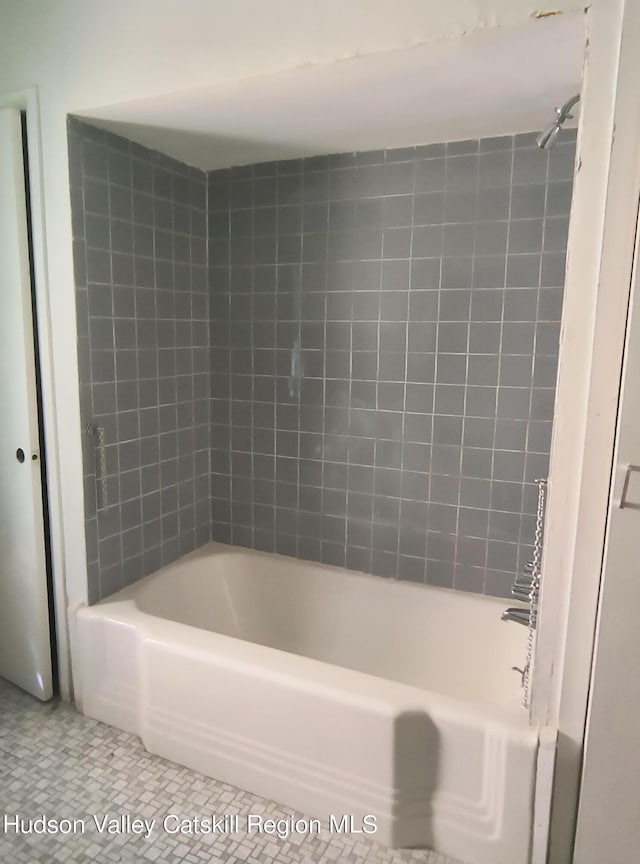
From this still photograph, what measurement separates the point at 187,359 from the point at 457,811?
5.68 feet

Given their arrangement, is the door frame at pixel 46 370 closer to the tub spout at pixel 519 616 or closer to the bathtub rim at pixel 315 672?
the bathtub rim at pixel 315 672

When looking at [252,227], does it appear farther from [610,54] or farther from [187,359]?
[610,54]

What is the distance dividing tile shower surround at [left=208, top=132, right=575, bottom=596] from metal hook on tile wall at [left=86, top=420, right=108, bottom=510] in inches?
24.1

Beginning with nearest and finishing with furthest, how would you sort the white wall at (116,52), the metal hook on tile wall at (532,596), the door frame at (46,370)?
the white wall at (116,52) → the metal hook on tile wall at (532,596) → the door frame at (46,370)

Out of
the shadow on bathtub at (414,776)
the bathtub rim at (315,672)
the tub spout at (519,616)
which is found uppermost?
the tub spout at (519,616)

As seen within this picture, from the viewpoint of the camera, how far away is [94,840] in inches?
58.6

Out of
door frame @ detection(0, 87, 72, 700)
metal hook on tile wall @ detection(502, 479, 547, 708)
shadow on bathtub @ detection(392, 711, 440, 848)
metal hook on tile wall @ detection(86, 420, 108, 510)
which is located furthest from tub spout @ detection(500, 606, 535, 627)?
door frame @ detection(0, 87, 72, 700)

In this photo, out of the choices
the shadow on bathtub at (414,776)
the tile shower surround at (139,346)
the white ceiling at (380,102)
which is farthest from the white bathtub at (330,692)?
the white ceiling at (380,102)

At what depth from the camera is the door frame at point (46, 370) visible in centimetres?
175

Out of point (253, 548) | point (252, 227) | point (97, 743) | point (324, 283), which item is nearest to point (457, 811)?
point (97, 743)

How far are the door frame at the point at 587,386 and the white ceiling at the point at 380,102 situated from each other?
163 mm

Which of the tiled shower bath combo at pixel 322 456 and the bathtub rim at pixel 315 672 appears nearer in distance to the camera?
the bathtub rim at pixel 315 672

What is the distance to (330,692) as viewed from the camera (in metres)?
1.50

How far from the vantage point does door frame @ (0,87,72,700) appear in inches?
69.1
